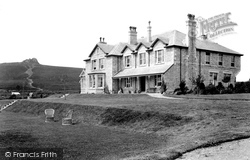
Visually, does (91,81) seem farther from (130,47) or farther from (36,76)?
(36,76)

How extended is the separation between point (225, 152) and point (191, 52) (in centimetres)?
3073

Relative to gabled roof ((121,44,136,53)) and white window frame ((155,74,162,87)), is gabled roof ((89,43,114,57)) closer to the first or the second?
gabled roof ((121,44,136,53))

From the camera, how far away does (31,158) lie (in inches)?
349

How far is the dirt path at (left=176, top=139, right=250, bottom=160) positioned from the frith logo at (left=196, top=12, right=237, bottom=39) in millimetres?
24479

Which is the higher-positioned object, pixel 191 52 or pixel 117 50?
pixel 117 50

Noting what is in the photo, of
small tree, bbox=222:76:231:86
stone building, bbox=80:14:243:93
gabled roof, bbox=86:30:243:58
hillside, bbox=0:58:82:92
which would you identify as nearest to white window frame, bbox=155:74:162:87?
stone building, bbox=80:14:243:93

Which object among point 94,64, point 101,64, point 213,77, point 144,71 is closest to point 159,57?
point 144,71

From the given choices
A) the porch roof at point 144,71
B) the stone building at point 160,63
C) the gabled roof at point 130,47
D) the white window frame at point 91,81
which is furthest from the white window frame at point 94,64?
the porch roof at point 144,71

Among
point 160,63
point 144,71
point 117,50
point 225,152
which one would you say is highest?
point 117,50

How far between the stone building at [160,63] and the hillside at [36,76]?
3369cm

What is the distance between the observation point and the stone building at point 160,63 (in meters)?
37.0

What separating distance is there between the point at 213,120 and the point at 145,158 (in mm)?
5929

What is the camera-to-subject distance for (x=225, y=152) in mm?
8359

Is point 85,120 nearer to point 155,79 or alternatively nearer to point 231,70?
point 155,79
